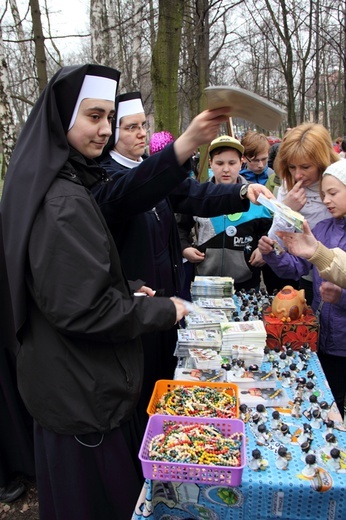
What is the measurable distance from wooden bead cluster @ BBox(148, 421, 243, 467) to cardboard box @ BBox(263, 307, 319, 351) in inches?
33.0

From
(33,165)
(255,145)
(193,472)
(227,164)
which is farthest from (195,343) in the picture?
(255,145)

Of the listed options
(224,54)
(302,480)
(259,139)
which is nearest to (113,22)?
(259,139)

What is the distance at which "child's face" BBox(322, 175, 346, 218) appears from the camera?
2207mm

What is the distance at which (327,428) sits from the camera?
1.64 m

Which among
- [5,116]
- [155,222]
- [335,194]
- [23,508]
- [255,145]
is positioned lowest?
[23,508]

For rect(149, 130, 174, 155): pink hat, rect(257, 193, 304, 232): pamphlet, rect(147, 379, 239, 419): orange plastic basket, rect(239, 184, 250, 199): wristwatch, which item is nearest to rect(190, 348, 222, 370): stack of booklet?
rect(147, 379, 239, 419): orange plastic basket

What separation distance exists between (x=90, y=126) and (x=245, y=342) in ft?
4.24

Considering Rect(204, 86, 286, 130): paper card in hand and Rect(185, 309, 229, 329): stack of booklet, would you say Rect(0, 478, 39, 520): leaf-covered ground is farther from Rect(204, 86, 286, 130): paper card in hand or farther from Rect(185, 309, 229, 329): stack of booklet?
Rect(204, 86, 286, 130): paper card in hand

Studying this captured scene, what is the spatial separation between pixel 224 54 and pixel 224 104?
62.0ft

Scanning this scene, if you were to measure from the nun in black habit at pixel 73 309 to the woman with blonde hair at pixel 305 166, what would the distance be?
133 centimetres

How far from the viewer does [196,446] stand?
55.7 inches

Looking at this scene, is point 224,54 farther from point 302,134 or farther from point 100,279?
point 100,279

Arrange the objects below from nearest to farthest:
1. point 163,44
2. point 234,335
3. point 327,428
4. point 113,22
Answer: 1. point 327,428
2. point 234,335
3. point 163,44
4. point 113,22

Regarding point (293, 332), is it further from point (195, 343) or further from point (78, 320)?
point (78, 320)
